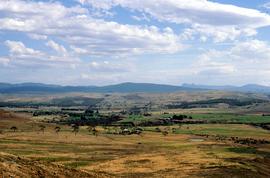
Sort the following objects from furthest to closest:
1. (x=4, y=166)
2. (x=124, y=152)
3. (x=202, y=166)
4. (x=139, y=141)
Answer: (x=139, y=141), (x=124, y=152), (x=202, y=166), (x=4, y=166)

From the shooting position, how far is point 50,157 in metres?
114

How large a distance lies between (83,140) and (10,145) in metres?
34.9

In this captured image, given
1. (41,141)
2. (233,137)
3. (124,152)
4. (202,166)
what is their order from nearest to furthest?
(202,166) → (124,152) → (41,141) → (233,137)

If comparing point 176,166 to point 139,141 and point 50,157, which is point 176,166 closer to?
point 50,157

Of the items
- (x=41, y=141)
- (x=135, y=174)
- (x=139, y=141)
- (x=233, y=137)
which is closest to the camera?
(x=135, y=174)

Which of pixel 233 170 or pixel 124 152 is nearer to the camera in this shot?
pixel 233 170

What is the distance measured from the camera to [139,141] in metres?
174

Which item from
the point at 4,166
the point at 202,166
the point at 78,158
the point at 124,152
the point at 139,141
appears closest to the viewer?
the point at 4,166

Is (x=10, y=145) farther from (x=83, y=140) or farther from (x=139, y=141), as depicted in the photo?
(x=139, y=141)

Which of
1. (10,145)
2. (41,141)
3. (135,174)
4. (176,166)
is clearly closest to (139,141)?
(41,141)

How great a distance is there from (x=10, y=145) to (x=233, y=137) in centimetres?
9938

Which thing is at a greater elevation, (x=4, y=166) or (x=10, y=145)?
(x=4, y=166)

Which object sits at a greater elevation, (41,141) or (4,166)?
(4,166)

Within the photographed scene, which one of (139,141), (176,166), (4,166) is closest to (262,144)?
(139,141)
